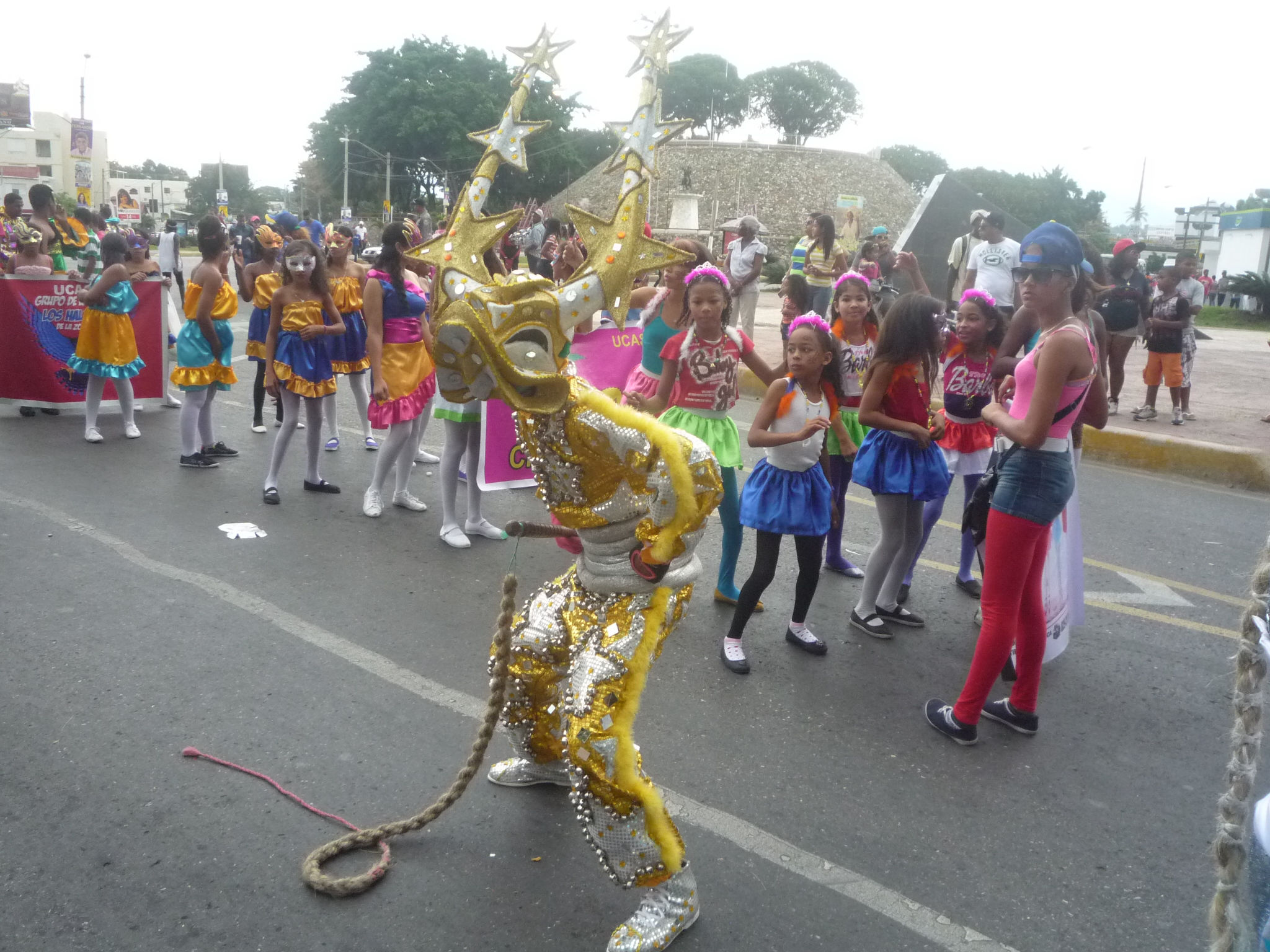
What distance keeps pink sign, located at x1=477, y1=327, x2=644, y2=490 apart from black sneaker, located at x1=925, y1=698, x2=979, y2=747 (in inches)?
86.3

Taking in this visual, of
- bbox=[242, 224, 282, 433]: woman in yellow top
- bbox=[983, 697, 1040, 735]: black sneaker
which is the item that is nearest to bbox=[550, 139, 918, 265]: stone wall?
bbox=[242, 224, 282, 433]: woman in yellow top

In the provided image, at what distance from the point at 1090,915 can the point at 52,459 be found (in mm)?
7759

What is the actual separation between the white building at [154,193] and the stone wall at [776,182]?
95.8ft

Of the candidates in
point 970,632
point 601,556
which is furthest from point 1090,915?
point 970,632

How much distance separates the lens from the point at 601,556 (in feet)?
9.09

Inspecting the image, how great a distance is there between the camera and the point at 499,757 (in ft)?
12.0

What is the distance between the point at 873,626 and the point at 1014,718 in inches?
40.1

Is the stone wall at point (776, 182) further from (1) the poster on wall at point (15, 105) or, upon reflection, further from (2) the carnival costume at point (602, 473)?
(2) the carnival costume at point (602, 473)

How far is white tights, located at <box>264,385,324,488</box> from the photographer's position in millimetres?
6789

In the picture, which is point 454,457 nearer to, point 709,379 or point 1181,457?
point 709,379

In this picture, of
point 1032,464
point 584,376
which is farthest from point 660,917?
point 584,376

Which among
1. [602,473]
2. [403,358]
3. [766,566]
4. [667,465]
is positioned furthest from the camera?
[403,358]

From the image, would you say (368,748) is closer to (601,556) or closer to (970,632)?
(601,556)

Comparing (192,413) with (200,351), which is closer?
(200,351)
